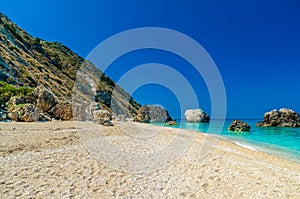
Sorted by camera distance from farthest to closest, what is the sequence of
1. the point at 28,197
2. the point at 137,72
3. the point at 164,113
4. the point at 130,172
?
the point at 164,113, the point at 137,72, the point at 130,172, the point at 28,197

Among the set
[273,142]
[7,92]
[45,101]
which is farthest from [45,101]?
[273,142]

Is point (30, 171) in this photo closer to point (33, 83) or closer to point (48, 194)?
point (48, 194)

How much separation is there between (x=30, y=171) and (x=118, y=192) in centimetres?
269

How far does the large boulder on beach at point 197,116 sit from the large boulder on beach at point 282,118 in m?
30.4

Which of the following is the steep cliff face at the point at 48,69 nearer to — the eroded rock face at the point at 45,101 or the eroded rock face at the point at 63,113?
the eroded rock face at the point at 45,101

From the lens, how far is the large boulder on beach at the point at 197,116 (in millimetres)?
81812

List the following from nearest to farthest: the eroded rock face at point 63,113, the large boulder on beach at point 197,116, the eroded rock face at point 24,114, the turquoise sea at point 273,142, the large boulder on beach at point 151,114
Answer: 1. the turquoise sea at point 273,142
2. the eroded rock face at point 24,114
3. the eroded rock face at point 63,113
4. the large boulder on beach at point 151,114
5. the large boulder on beach at point 197,116

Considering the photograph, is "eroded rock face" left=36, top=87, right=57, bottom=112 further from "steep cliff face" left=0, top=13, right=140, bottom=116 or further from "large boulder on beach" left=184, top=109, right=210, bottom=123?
"large boulder on beach" left=184, top=109, right=210, bottom=123

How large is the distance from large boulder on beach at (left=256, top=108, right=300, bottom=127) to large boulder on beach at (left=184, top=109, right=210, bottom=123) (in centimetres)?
3036

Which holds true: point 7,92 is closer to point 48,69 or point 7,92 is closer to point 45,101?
point 45,101

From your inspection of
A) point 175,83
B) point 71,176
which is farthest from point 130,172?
point 175,83

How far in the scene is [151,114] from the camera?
219 ft

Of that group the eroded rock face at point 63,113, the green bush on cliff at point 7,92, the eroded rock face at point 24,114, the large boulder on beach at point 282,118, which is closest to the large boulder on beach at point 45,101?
the eroded rock face at point 63,113

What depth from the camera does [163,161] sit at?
871 centimetres
